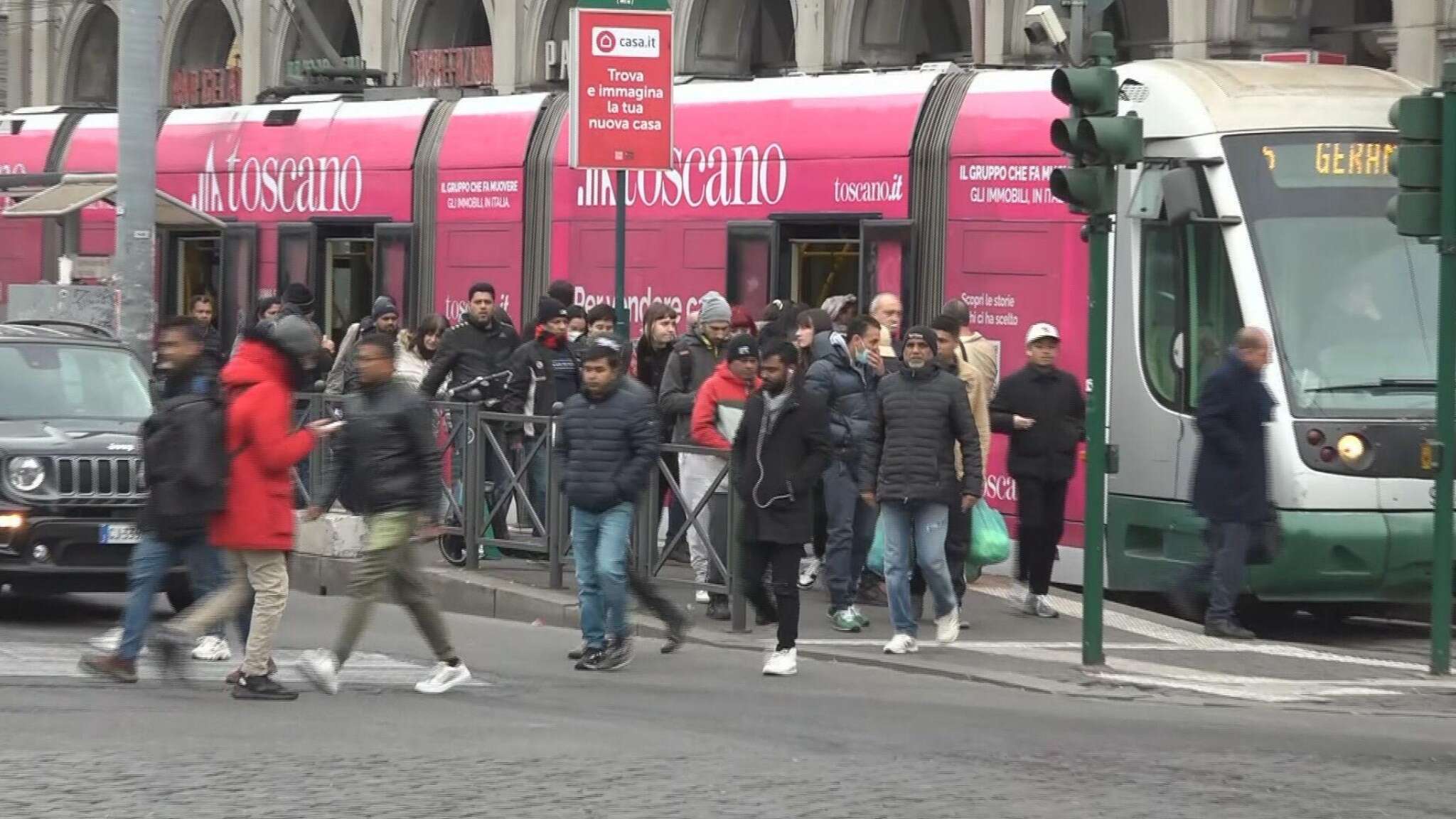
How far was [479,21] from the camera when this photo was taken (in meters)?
38.2

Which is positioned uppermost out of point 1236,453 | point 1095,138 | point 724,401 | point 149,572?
point 1095,138

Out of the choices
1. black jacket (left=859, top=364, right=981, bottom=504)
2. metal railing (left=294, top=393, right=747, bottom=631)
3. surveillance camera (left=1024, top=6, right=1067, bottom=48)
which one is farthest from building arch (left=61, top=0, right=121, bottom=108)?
black jacket (left=859, top=364, right=981, bottom=504)

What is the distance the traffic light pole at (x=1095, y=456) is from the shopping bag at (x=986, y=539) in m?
1.50

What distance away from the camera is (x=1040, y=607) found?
43.9ft

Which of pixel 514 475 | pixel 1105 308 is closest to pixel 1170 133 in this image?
pixel 1105 308

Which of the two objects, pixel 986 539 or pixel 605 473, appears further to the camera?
pixel 986 539

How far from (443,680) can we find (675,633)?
1.90 metres

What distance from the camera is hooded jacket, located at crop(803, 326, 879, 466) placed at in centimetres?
1261

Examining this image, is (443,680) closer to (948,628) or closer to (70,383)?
(948,628)

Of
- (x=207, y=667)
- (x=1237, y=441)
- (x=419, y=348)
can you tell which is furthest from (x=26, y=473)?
(x=1237, y=441)

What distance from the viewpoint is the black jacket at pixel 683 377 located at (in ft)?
44.1

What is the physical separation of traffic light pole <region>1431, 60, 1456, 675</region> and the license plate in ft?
20.3

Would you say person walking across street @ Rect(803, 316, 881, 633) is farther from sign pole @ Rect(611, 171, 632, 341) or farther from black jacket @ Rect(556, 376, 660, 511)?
sign pole @ Rect(611, 171, 632, 341)

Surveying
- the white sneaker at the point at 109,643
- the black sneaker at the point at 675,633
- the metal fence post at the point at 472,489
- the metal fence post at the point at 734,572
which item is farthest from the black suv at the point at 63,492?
the metal fence post at the point at 734,572
